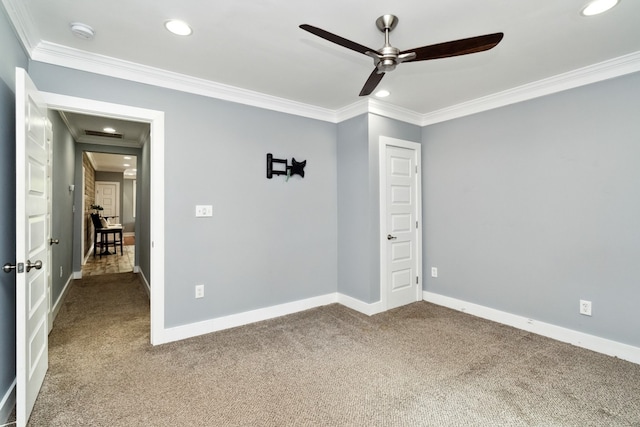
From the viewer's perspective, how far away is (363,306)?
3.60m

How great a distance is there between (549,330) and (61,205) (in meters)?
5.99

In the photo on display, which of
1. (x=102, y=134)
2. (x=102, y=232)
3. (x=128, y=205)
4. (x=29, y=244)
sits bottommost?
(x=102, y=232)

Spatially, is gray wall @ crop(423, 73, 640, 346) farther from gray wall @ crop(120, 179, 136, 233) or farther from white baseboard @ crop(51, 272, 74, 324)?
gray wall @ crop(120, 179, 136, 233)

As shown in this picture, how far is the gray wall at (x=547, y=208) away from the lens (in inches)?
100

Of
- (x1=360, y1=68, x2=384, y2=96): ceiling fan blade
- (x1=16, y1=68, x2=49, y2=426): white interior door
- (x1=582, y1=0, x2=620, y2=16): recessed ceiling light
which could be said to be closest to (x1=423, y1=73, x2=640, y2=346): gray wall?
(x1=582, y1=0, x2=620, y2=16): recessed ceiling light

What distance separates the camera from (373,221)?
358 cm

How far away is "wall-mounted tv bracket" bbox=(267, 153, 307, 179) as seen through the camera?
11.2 feet

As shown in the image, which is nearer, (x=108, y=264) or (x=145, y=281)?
(x=145, y=281)

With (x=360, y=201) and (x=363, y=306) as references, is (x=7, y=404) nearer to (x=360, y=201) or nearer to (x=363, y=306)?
(x=363, y=306)

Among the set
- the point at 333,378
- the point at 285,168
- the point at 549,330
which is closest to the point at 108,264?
the point at 285,168

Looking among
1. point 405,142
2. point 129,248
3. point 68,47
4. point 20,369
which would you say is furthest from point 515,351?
point 129,248

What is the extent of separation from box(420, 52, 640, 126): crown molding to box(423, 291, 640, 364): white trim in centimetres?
226

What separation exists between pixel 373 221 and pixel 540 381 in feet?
6.66

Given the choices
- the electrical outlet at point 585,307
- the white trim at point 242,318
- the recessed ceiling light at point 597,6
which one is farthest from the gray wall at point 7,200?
the electrical outlet at point 585,307
